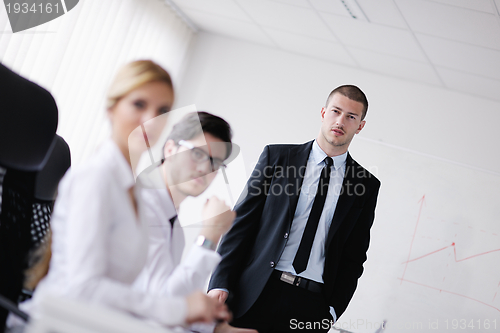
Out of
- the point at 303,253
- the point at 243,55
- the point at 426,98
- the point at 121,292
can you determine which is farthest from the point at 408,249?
the point at 121,292

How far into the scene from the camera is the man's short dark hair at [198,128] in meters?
1.04

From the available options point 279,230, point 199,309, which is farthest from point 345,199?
point 199,309

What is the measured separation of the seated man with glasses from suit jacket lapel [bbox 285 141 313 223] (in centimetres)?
90

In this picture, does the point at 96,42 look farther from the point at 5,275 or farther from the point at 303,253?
the point at 5,275

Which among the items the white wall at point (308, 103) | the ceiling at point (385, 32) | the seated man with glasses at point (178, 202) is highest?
the ceiling at point (385, 32)

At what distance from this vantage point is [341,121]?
78.2 inches

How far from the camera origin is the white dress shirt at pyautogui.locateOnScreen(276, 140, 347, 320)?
1.84 m

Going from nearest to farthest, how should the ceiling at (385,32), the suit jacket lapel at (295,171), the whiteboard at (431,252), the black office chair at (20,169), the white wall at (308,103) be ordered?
the black office chair at (20,169) → the suit jacket lapel at (295,171) → the ceiling at (385,32) → the whiteboard at (431,252) → the white wall at (308,103)

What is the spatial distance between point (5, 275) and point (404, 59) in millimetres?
3246

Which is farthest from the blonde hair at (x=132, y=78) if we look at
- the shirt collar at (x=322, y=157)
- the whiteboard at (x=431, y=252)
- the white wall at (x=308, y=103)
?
the white wall at (x=308, y=103)

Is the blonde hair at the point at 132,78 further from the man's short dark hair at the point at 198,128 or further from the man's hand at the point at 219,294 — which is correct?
the man's hand at the point at 219,294

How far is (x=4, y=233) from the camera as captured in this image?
106 centimetres

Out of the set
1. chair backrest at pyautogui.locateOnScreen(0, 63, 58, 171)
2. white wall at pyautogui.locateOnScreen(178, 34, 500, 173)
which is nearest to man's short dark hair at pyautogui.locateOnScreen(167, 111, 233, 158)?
chair backrest at pyautogui.locateOnScreen(0, 63, 58, 171)

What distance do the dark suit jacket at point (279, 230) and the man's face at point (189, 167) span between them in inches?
34.5
